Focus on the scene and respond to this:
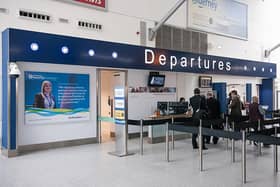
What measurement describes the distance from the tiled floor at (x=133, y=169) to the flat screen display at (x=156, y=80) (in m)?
2.82

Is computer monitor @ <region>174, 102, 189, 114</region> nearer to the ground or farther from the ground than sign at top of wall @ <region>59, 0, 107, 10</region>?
nearer to the ground

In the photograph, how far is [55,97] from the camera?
6953 mm

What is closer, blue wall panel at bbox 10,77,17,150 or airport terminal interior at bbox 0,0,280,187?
airport terminal interior at bbox 0,0,280,187

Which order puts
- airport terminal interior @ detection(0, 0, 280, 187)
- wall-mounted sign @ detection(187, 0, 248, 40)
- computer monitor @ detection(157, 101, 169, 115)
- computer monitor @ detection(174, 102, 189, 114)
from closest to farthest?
1. airport terminal interior @ detection(0, 0, 280, 187)
2. computer monitor @ detection(174, 102, 189, 114)
3. computer monitor @ detection(157, 101, 169, 115)
4. wall-mounted sign @ detection(187, 0, 248, 40)

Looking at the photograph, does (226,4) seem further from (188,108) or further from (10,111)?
(10,111)

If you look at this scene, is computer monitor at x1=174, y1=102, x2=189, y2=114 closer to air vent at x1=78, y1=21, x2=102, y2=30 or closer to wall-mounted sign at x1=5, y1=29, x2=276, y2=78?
wall-mounted sign at x1=5, y1=29, x2=276, y2=78

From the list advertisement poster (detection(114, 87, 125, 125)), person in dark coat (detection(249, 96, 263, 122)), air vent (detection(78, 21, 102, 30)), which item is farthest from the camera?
air vent (detection(78, 21, 102, 30))

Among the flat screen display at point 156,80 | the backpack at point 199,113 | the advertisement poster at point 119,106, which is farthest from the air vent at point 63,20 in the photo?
the backpack at point 199,113

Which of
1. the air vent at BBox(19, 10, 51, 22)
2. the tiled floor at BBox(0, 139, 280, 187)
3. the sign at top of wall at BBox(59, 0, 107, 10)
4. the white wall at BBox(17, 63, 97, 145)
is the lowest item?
the tiled floor at BBox(0, 139, 280, 187)

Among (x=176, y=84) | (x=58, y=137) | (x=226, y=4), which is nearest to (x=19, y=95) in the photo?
(x=58, y=137)

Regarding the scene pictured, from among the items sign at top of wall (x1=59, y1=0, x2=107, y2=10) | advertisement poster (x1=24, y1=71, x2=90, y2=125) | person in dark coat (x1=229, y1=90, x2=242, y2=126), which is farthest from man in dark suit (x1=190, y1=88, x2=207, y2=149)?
→ sign at top of wall (x1=59, y1=0, x2=107, y2=10)

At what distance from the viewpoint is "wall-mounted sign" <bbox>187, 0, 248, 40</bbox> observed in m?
10.5

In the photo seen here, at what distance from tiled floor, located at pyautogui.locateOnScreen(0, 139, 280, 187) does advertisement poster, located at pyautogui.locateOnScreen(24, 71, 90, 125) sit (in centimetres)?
88

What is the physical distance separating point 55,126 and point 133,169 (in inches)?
116
